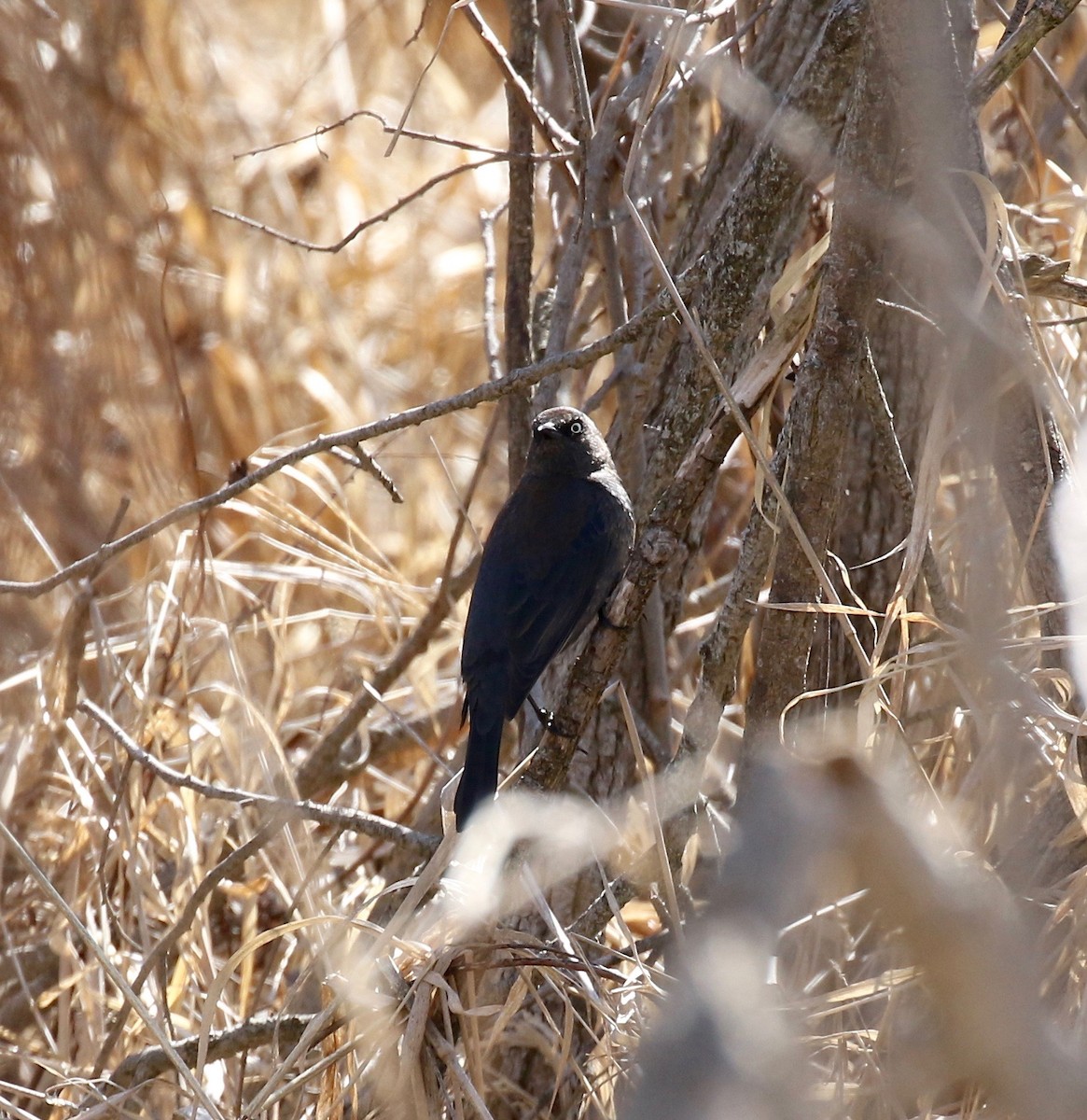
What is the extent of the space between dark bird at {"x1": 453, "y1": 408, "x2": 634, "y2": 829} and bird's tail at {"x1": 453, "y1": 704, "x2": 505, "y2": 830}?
0.07 metres

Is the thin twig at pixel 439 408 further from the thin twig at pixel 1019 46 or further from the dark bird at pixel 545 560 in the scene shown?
the dark bird at pixel 545 560

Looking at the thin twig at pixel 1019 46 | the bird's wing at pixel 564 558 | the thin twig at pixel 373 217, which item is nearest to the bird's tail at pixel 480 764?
the bird's wing at pixel 564 558

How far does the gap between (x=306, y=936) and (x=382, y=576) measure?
1.20 m

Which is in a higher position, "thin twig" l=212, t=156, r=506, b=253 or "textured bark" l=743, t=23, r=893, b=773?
"thin twig" l=212, t=156, r=506, b=253

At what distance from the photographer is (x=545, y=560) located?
12.6ft

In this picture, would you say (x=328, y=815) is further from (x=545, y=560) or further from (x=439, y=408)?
(x=545, y=560)

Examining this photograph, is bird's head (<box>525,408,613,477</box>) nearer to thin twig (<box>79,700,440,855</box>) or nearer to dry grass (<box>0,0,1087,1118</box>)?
dry grass (<box>0,0,1087,1118</box>)

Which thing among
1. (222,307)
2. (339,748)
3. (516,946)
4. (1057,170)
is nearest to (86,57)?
(222,307)

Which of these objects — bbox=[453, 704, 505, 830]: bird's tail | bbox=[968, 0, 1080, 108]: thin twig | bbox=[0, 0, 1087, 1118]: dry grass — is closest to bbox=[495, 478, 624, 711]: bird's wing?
bbox=[0, 0, 1087, 1118]: dry grass

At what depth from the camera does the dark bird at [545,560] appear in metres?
3.51

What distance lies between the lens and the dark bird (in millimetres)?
3508

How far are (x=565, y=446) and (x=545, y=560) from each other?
0.37m

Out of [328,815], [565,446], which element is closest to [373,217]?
[565,446]

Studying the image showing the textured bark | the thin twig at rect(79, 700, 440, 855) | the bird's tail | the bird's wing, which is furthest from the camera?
the bird's wing
